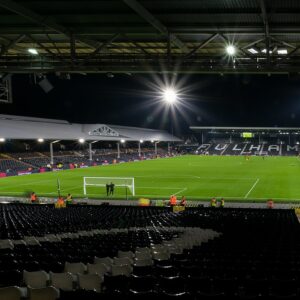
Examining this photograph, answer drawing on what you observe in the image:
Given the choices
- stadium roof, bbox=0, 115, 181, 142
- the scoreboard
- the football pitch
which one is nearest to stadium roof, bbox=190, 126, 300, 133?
the scoreboard

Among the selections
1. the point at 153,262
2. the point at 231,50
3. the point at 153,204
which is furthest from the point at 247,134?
the point at 153,262

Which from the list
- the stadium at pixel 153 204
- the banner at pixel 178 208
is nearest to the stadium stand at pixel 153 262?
the stadium at pixel 153 204

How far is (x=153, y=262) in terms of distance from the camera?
28.3 ft

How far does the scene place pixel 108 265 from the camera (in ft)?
27.7

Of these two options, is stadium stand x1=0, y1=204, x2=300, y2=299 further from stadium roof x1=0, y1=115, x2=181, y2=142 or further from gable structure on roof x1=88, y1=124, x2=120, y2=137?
gable structure on roof x1=88, y1=124, x2=120, y2=137

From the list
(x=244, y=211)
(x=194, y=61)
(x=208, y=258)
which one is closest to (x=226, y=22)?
(x=194, y=61)

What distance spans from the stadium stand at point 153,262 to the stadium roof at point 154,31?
570 centimetres

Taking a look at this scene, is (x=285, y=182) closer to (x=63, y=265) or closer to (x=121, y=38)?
(x=121, y=38)

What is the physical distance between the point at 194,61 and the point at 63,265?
801 cm

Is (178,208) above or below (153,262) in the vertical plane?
above

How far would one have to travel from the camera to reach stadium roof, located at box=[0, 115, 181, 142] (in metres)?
56.5

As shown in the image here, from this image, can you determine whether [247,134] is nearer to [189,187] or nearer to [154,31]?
[189,187]

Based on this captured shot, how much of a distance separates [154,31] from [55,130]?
57.6 metres

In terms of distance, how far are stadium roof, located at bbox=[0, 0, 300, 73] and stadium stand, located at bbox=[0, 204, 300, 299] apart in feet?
18.7
